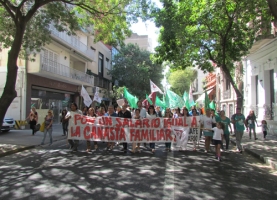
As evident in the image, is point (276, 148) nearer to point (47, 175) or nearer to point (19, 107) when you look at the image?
point (47, 175)

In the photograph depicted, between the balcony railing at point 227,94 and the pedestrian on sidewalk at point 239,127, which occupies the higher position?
the balcony railing at point 227,94

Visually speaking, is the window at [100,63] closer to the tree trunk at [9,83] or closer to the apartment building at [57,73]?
the apartment building at [57,73]

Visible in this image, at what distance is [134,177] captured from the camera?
5.89 meters

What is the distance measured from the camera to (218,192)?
4.95 metres

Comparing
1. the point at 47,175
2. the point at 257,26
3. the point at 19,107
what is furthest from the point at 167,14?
the point at 19,107

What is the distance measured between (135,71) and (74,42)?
11290mm

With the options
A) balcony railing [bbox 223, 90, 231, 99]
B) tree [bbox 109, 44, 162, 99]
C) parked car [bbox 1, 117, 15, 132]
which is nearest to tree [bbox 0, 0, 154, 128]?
parked car [bbox 1, 117, 15, 132]

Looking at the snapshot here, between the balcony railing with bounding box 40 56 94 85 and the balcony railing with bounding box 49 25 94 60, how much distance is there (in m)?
2.22

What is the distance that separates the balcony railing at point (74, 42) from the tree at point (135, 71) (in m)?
6.44

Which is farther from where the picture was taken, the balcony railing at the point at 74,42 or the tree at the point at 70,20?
the balcony railing at the point at 74,42

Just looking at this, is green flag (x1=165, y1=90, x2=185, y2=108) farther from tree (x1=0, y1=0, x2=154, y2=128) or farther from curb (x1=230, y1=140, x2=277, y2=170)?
curb (x1=230, y1=140, x2=277, y2=170)

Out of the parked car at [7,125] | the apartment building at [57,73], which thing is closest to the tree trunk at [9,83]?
the apartment building at [57,73]

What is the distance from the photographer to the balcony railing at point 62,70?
20016 millimetres

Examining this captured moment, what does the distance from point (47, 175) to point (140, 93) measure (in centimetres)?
2900
